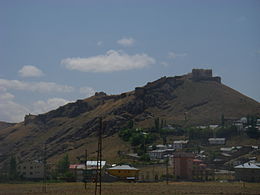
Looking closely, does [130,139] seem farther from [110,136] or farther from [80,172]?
[80,172]

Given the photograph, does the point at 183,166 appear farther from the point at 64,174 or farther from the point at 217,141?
the point at 217,141

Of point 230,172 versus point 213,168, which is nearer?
point 230,172

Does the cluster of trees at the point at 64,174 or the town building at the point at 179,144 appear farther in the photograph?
the town building at the point at 179,144

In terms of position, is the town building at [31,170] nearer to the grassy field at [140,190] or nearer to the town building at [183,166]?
the town building at [183,166]

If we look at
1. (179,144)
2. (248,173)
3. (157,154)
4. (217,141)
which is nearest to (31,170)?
(157,154)

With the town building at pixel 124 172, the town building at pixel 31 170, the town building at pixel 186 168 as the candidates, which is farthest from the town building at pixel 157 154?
the town building at pixel 124 172

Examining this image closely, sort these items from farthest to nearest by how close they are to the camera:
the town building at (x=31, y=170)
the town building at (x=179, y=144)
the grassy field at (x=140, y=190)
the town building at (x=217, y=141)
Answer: the town building at (x=217, y=141) < the town building at (x=179, y=144) < the town building at (x=31, y=170) < the grassy field at (x=140, y=190)

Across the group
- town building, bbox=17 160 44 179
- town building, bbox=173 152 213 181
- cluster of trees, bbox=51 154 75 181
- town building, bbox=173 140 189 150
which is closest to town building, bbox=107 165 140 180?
cluster of trees, bbox=51 154 75 181

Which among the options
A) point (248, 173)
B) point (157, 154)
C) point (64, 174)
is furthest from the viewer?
point (157, 154)

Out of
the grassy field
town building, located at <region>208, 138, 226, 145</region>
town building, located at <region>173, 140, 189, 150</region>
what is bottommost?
the grassy field

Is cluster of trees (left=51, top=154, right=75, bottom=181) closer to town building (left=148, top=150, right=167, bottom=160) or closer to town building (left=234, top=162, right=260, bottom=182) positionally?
town building (left=234, top=162, right=260, bottom=182)

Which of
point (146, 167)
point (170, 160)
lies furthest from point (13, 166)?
point (170, 160)

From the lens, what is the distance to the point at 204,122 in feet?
644

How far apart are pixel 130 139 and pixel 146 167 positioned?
46.1 metres
